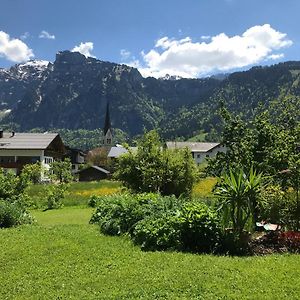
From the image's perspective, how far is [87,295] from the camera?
7910 millimetres

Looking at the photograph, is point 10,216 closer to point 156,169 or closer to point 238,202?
point 238,202

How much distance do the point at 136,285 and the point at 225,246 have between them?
353 centimetres

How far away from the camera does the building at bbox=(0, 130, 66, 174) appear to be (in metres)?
68.1

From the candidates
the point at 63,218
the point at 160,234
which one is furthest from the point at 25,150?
the point at 160,234

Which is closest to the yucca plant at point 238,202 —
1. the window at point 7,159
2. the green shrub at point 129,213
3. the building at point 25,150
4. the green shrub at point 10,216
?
the green shrub at point 129,213

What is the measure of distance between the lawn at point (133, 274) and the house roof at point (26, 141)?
58.0 meters

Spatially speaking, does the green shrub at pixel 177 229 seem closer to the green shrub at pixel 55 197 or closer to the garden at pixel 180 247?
the garden at pixel 180 247

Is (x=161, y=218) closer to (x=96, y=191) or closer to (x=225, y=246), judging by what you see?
(x=225, y=246)

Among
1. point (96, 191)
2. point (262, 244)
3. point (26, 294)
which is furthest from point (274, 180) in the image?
point (96, 191)

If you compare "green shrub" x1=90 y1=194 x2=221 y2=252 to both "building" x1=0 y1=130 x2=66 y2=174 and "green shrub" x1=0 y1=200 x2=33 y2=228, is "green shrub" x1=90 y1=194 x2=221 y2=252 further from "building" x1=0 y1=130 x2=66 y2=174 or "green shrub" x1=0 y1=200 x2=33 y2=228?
"building" x1=0 y1=130 x2=66 y2=174

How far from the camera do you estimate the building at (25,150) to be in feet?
223

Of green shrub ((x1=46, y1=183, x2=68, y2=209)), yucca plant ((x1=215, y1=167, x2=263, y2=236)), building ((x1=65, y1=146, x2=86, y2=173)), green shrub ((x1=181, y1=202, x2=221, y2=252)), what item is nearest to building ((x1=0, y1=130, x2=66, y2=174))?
building ((x1=65, y1=146, x2=86, y2=173))

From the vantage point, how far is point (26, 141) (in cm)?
7031

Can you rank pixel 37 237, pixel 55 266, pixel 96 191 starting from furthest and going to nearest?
pixel 96 191 → pixel 37 237 → pixel 55 266
